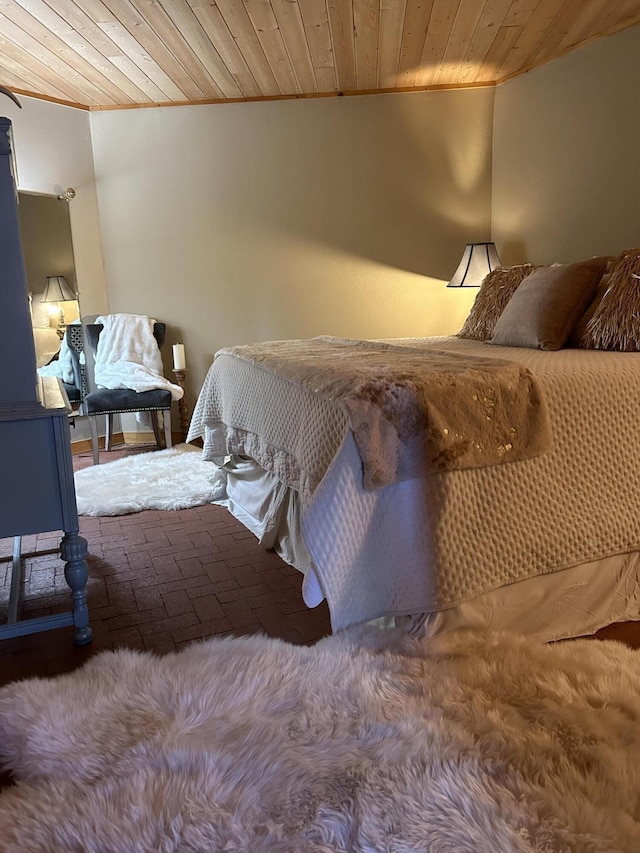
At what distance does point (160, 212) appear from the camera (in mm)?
4508

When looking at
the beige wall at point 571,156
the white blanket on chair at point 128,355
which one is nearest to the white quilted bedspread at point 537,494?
the beige wall at point 571,156

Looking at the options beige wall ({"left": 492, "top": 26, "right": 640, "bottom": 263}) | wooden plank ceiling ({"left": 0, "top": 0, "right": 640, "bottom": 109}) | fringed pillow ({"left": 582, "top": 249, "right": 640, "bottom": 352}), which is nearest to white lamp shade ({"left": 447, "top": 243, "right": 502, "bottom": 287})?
beige wall ({"left": 492, "top": 26, "right": 640, "bottom": 263})

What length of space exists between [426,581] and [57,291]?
356cm

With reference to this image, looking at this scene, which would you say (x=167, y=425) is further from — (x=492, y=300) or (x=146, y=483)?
(x=492, y=300)

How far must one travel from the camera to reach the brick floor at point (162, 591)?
188 cm

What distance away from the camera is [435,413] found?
166cm

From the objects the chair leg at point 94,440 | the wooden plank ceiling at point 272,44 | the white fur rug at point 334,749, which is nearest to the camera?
the white fur rug at point 334,749

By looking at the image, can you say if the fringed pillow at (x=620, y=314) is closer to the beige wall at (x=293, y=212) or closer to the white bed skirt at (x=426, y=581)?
the white bed skirt at (x=426, y=581)

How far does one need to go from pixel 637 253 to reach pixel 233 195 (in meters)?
2.93

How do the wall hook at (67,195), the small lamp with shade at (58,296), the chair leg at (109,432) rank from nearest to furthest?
the small lamp with shade at (58,296) → the wall hook at (67,195) → the chair leg at (109,432)

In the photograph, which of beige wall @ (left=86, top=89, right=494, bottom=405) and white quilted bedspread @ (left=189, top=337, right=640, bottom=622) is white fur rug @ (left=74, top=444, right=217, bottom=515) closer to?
beige wall @ (left=86, top=89, right=494, bottom=405)

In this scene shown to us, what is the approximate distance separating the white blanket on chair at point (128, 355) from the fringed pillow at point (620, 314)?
8.87 feet

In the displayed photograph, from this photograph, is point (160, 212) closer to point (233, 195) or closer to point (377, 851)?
point (233, 195)

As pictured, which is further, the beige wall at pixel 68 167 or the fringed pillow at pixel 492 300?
the beige wall at pixel 68 167
